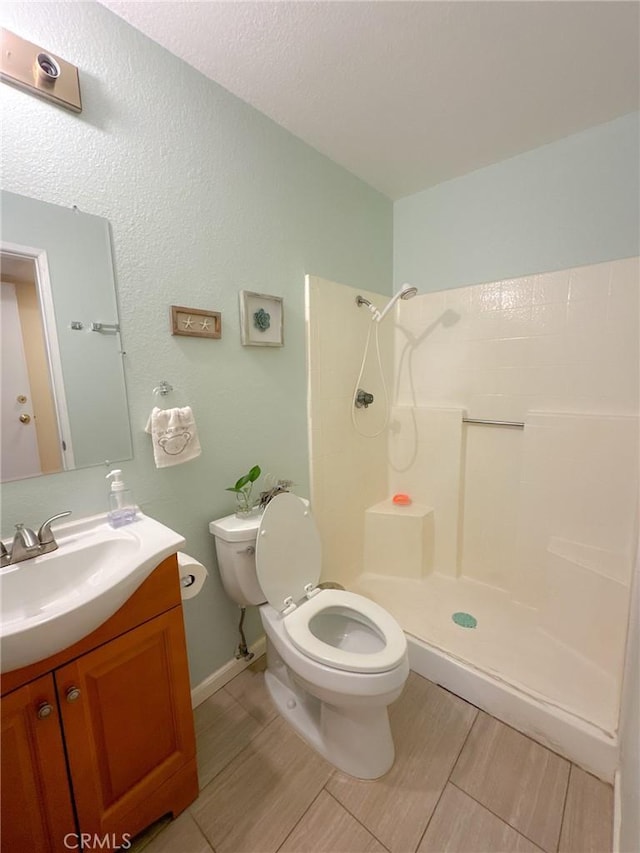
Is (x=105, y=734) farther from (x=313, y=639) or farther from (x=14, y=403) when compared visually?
(x=14, y=403)

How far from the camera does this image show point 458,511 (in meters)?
2.03

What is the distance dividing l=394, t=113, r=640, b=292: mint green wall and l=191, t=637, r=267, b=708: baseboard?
6.96 feet

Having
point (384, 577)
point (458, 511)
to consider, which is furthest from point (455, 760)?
point (458, 511)

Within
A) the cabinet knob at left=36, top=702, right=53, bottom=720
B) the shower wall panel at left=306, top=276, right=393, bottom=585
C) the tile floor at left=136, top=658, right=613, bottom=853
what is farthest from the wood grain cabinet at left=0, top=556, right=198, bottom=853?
the shower wall panel at left=306, top=276, right=393, bottom=585

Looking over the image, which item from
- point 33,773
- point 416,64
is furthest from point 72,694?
point 416,64

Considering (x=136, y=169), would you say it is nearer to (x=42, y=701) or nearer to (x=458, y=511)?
(x=42, y=701)

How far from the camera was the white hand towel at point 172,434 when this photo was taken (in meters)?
1.17

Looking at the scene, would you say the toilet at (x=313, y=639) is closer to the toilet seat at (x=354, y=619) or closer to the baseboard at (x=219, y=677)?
the toilet seat at (x=354, y=619)

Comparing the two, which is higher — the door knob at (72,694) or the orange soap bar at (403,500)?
the door knob at (72,694)

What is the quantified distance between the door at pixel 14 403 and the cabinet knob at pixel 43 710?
0.55 m

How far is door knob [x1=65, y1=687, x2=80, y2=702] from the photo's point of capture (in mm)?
787

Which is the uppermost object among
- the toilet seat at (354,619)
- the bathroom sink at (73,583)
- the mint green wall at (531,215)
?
the mint green wall at (531,215)

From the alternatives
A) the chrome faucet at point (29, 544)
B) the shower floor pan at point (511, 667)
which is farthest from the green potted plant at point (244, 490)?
the shower floor pan at point (511, 667)

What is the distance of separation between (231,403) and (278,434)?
11.4 inches
